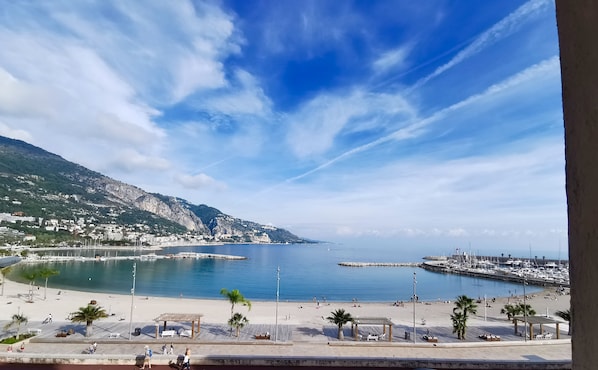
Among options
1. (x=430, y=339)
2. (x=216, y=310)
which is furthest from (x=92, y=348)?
(x=216, y=310)

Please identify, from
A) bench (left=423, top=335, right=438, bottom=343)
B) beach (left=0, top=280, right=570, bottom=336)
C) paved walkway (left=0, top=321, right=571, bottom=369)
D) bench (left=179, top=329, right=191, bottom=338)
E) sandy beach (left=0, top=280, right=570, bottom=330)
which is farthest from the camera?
sandy beach (left=0, top=280, right=570, bottom=330)

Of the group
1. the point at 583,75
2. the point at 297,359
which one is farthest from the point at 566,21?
the point at 297,359

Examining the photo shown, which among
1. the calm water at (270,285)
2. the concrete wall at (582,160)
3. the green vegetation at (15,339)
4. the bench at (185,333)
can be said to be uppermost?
the concrete wall at (582,160)

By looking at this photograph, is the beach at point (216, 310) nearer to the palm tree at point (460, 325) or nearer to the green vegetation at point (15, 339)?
the palm tree at point (460, 325)

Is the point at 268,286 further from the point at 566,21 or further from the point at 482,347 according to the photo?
the point at 566,21

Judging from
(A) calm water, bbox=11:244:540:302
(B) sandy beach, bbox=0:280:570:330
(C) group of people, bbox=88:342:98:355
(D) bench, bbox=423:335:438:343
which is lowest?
(A) calm water, bbox=11:244:540:302

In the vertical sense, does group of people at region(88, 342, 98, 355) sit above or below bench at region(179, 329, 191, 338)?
above

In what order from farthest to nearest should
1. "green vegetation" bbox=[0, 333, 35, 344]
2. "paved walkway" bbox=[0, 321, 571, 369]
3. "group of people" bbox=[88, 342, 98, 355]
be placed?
"green vegetation" bbox=[0, 333, 35, 344]
"group of people" bbox=[88, 342, 98, 355]
"paved walkway" bbox=[0, 321, 571, 369]

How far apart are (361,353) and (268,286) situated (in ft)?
199

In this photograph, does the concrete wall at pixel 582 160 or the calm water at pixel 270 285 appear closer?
the concrete wall at pixel 582 160

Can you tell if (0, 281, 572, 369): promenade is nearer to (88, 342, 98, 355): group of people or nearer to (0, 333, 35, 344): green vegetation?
(88, 342, 98, 355): group of people

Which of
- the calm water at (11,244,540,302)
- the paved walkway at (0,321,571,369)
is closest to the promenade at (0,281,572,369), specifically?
the paved walkway at (0,321,571,369)

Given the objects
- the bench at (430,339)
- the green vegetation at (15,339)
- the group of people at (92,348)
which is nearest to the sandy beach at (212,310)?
the bench at (430,339)

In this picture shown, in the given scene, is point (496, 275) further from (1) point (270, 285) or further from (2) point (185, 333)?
(2) point (185, 333)
